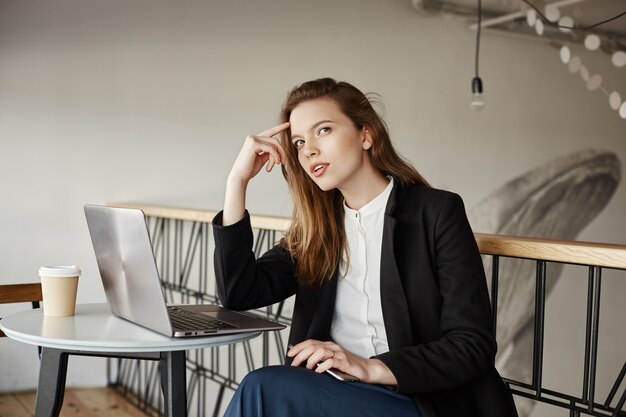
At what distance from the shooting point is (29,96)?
13.5 feet

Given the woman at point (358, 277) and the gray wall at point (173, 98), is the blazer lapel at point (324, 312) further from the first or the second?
the gray wall at point (173, 98)

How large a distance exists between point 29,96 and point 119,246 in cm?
283

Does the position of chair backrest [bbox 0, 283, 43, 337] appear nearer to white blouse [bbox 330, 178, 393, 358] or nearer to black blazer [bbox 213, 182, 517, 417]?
black blazer [bbox 213, 182, 517, 417]

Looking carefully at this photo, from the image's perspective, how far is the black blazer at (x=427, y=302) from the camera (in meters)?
1.42

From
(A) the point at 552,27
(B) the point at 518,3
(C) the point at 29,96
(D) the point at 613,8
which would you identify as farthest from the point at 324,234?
(D) the point at 613,8

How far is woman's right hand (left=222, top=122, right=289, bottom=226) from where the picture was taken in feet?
5.78

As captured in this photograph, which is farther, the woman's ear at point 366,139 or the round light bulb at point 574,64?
the round light bulb at point 574,64

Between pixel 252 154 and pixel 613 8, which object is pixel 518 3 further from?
pixel 252 154

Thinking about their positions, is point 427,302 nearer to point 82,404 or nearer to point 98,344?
point 98,344

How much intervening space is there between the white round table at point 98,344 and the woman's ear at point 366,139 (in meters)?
0.51

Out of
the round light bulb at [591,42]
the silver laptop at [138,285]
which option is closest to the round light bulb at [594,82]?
the round light bulb at [591,42]

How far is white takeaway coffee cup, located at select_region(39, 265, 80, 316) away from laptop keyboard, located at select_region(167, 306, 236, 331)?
255 millimetres

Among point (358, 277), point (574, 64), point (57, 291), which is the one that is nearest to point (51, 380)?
point (57, 291)

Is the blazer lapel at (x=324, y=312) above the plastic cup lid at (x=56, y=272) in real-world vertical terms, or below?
below
